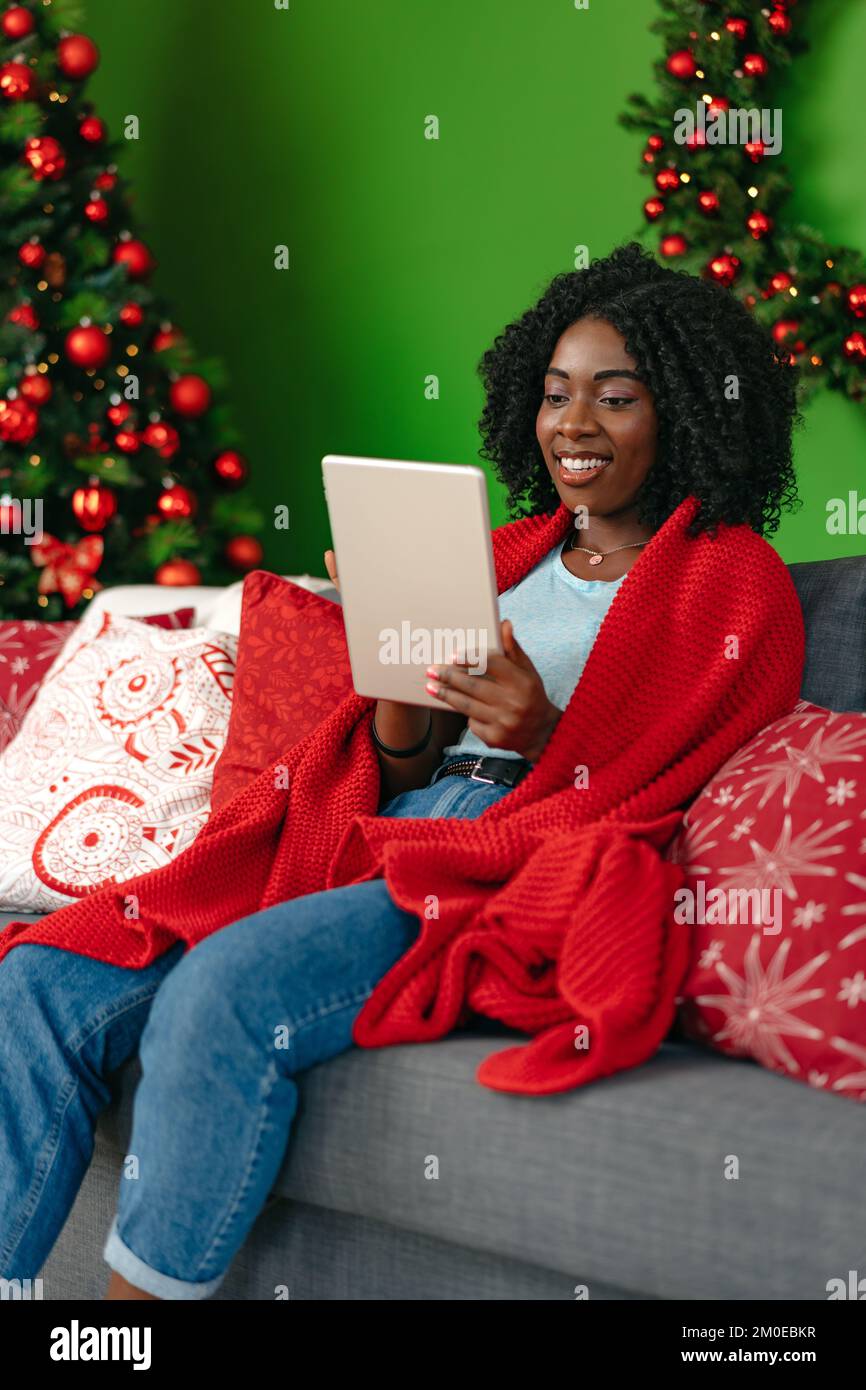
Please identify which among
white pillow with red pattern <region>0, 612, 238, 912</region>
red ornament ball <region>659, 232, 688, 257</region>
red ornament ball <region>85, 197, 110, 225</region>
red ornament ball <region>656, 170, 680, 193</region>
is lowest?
white pillow with red pattern <region>0, 612, 238, 912</region>

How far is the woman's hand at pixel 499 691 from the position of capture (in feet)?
4.46

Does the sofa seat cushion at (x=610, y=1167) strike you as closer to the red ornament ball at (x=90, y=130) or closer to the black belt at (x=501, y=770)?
the black belt at (x=501, y=770)

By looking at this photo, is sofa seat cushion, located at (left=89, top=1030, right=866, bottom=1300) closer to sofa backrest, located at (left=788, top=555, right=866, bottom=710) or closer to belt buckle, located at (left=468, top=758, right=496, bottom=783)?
belt buckle, located at (left=468, top=758, right=496, bottom=783)

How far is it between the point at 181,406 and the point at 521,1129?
7.64 ft

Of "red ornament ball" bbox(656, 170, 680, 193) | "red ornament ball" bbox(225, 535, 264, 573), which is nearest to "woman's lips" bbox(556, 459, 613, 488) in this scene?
"red ornament ball" bbox(656, 170, 680, 193)

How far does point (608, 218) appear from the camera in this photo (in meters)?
2.77

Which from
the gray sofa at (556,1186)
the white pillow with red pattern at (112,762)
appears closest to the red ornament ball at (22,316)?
the white pillow with red pattern at (112,762)

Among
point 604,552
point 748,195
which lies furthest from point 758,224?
point 604,552

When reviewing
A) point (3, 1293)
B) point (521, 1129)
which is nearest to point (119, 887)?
point (3, 1293)

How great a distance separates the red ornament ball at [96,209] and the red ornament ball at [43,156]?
10 centimetres

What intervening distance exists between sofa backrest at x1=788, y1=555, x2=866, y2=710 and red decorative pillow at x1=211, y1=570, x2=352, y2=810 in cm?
55

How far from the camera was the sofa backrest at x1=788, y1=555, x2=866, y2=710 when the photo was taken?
154cm

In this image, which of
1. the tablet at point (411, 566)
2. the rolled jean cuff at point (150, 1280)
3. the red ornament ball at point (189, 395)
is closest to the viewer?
the rolled jean cuff at point (150, 1280)

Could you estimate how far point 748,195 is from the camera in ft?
7.96
